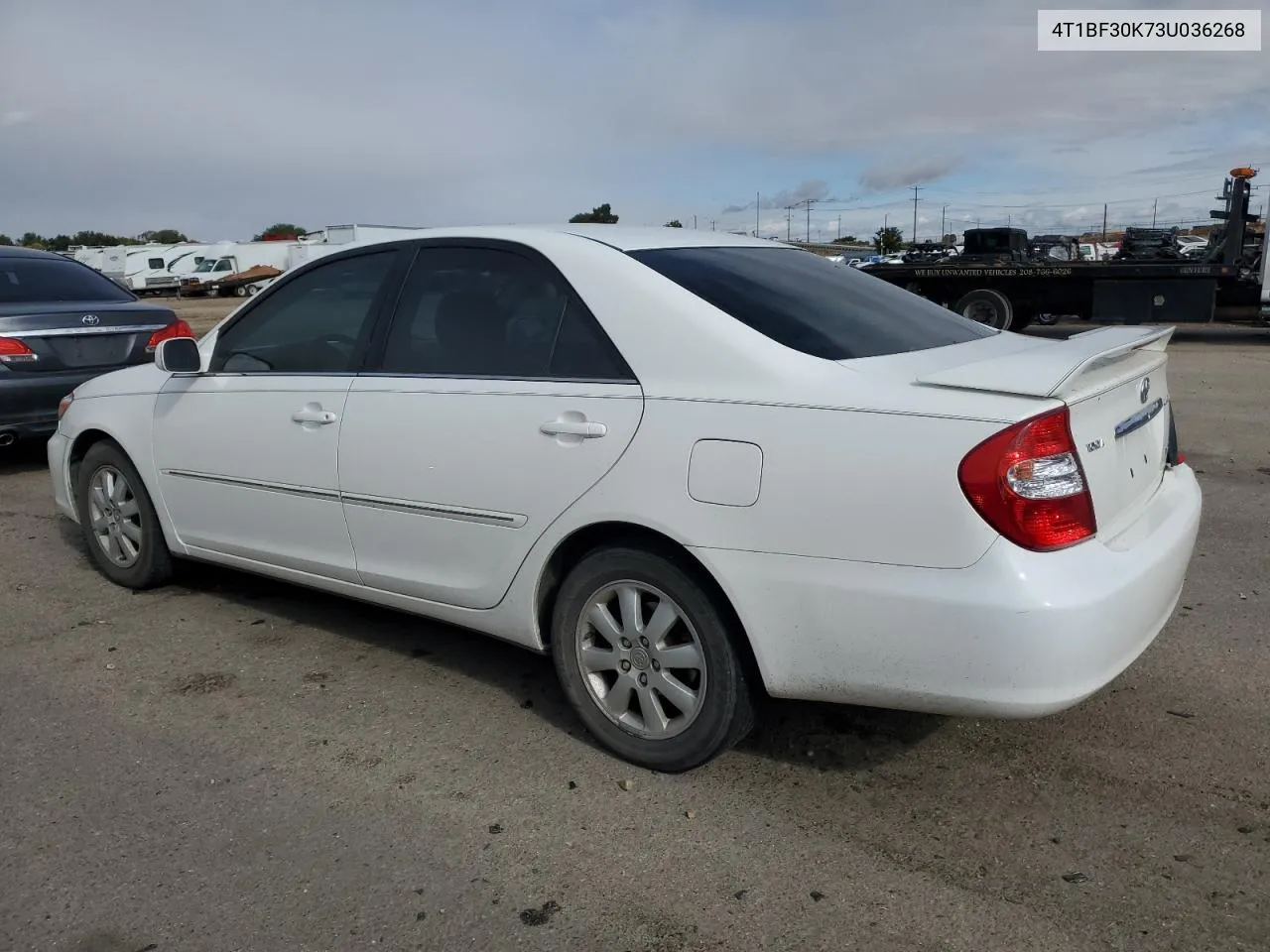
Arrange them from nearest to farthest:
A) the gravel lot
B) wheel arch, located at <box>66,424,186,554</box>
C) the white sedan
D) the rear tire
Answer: the gravel lot → the white sedan → wheel arch, located at <box>66,424,186,554</box> → the rear tire

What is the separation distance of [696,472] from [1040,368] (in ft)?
3.13

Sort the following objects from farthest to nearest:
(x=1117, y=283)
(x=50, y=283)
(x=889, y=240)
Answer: (x=889, y=240)
(x=1117, y=283)
(x=50, y=283)

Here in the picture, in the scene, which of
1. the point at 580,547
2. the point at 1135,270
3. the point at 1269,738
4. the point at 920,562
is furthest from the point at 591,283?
the point at 1135,270

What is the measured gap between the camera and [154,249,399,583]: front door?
13.2 feet

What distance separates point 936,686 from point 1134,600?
57 cm

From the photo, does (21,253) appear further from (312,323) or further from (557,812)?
(557,812)

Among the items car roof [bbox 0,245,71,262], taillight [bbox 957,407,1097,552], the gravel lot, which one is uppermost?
car roof [bbox 0,245,71,262]

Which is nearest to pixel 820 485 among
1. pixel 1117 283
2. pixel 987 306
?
pixel 1117 283

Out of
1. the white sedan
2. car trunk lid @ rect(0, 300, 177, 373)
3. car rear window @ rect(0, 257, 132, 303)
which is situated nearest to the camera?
the white sedan

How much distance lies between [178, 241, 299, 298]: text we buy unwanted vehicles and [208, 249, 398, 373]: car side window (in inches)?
1835

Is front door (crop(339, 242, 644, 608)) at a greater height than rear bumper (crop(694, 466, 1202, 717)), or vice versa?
front door (crop(339, 242, 644, 608))

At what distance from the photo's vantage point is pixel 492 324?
369 cm

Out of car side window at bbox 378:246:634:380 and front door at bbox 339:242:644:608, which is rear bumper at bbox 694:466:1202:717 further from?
car side window at bbox 378:246:634:380

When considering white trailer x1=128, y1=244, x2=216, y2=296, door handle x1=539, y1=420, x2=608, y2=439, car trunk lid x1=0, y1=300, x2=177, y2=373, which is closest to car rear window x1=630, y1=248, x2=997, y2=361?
door handle x1=539, y1=420, x2=608, y2=439
